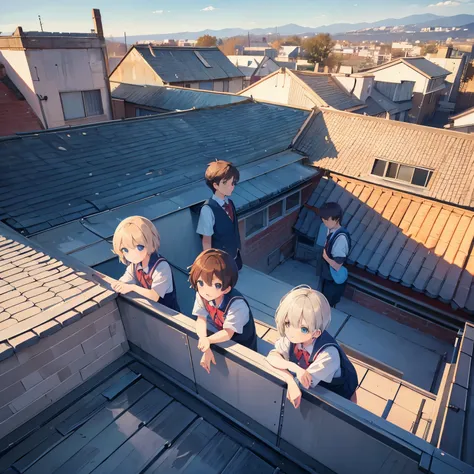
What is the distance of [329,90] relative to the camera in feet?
74.3

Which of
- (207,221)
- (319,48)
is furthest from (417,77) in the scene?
(207,221)

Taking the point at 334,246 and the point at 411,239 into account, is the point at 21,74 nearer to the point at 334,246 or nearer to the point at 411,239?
the point at 334,246

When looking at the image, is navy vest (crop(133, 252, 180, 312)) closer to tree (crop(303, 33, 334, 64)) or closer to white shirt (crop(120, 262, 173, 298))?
white shirt (crop(120, 262, 173, 298))

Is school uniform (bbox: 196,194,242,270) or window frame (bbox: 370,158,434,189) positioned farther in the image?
window frame (bbox: 370,158,434,189)

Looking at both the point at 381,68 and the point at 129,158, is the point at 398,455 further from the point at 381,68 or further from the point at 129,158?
the point at 381,68

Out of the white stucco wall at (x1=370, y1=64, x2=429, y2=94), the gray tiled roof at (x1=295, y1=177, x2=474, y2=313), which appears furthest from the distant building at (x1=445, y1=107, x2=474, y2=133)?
the gray tiled roof at (x1=295, y1=177, x2=474, y2=313)

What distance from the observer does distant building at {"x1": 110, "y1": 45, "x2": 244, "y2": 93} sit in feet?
76.0

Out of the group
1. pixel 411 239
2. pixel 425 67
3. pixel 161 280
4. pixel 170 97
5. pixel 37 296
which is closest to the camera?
pixel 37 296

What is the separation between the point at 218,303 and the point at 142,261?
39.1 inches

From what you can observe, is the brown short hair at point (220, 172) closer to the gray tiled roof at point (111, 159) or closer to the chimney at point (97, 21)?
the gray tiled roof at point (111, 159)

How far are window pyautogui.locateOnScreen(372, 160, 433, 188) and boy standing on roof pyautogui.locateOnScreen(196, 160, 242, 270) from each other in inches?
225

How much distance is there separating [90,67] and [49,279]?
1641 centimetres

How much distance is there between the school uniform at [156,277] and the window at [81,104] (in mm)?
15669

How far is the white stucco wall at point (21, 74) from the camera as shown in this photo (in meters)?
14.4
